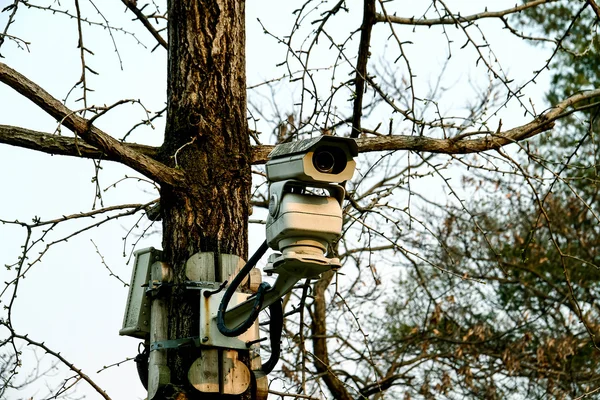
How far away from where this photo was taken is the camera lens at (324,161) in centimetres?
255

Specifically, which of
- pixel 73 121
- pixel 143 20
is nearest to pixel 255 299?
pixel 73 121

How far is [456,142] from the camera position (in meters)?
3.60

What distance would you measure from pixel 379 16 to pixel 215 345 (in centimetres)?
177

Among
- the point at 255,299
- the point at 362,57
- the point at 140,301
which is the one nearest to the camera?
the point at 255,299

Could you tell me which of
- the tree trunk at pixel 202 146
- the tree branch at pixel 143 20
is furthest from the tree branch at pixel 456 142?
A: the tree branch at pixel 143 20

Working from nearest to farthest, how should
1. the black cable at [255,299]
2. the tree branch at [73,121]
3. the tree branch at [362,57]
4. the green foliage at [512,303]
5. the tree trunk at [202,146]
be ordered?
the black cable at [255,299], the tree branch at [73,121], the tree trunk at [202,146], the tree branch at [362,57], the green foliage at [512,303]

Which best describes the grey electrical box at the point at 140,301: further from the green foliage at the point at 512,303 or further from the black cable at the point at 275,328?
the green foliage at the point at 512,303

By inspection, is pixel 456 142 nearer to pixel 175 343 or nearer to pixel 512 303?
pixel 175 343

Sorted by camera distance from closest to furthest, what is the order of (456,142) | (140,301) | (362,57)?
(140,301)
(456,142)
(362,57)

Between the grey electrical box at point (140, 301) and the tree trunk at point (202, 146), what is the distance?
0.07 m

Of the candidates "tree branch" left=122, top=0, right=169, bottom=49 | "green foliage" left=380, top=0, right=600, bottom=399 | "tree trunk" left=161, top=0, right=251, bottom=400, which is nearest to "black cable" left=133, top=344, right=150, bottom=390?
"tree trunk" left=161, top=0, right=251, bottom=400

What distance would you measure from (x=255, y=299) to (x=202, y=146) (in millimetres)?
705

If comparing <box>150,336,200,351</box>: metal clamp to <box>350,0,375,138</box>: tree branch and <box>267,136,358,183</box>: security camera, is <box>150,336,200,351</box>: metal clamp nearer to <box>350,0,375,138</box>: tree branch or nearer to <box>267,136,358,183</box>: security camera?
<box>267,136,358,183</box>: security camera

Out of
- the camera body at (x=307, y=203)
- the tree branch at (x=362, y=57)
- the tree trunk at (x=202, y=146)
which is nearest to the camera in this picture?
the camera body at (x=307, y=203)
